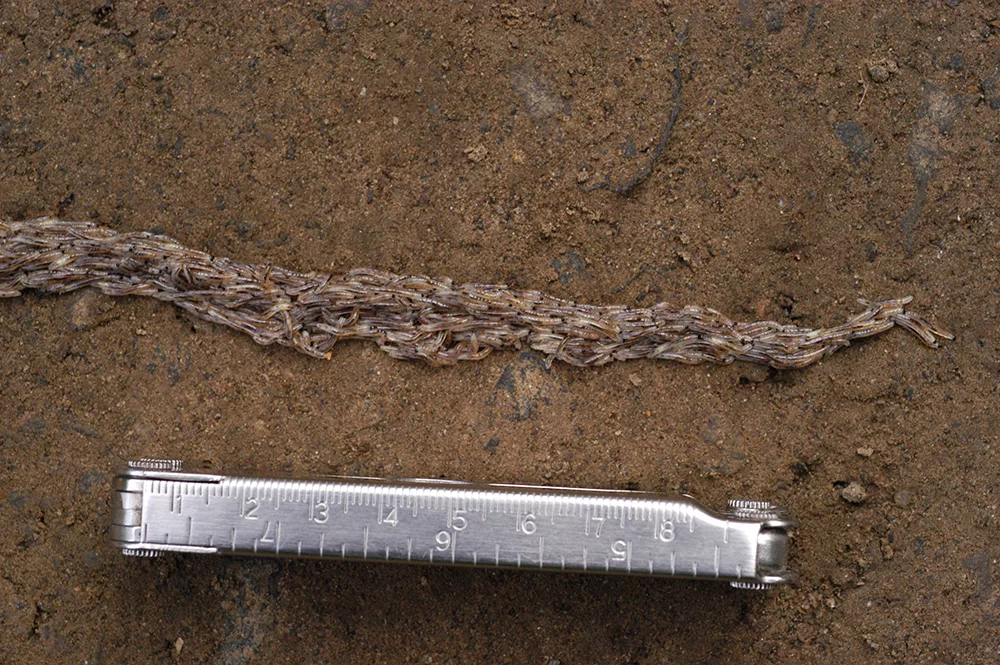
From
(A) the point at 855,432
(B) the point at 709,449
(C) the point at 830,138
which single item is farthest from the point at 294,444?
(C) the point at 830,138

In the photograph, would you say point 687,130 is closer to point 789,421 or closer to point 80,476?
point 789,421

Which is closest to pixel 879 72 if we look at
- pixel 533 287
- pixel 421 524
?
pixel 533 287

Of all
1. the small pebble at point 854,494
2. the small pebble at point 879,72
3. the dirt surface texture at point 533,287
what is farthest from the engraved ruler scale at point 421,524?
the small pebble at point 879,72

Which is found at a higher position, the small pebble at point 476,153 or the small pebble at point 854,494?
the small pebble at point 476,153

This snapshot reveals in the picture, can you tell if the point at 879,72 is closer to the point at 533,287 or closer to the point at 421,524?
the point at 533,287

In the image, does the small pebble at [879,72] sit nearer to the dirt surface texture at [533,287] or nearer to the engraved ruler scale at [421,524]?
the dirt surface texture at [533,287]
